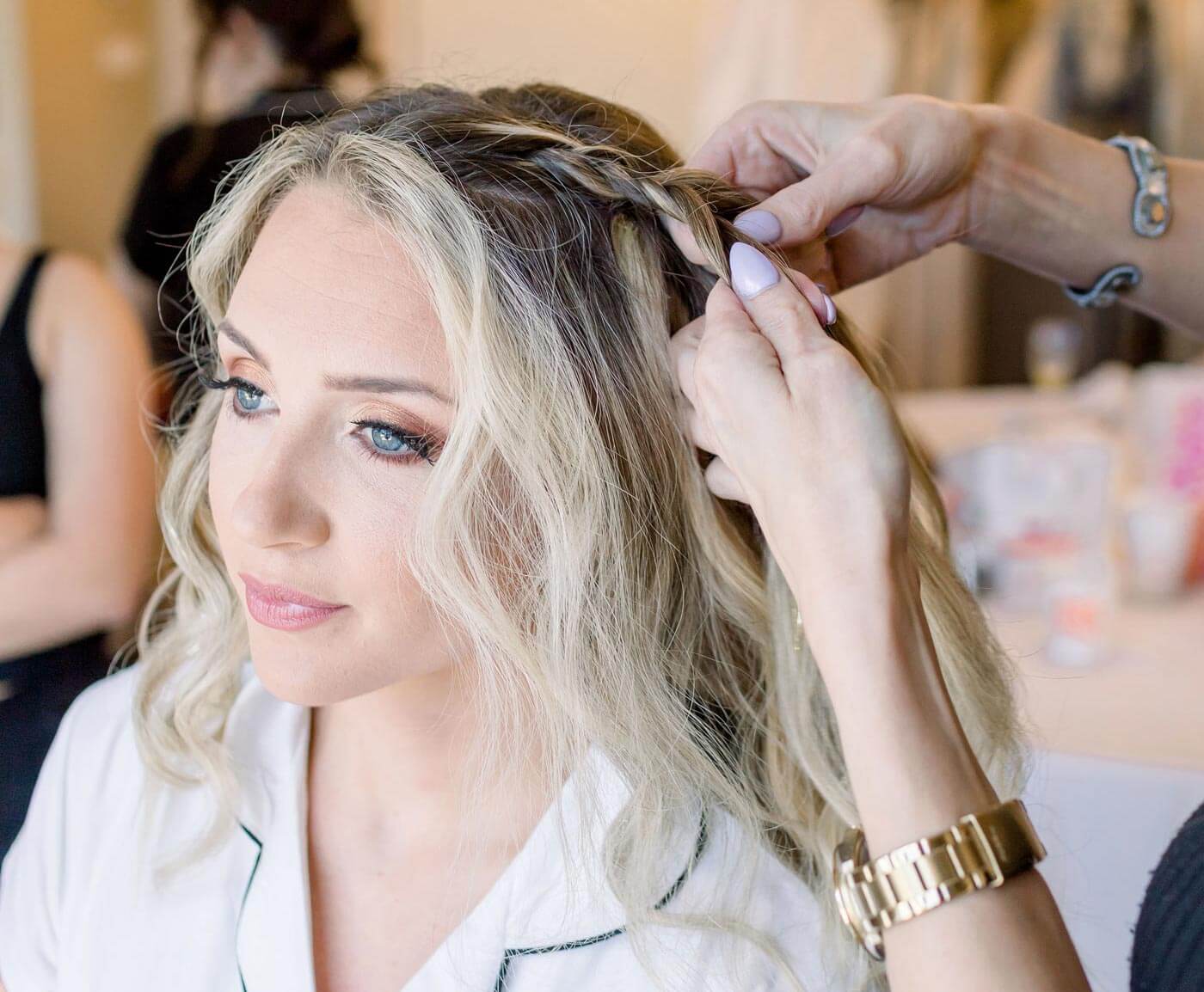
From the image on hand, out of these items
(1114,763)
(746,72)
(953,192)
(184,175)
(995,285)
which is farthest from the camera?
(995,285)

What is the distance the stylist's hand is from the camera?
0.87 meters

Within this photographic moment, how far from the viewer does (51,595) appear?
1.43 meters

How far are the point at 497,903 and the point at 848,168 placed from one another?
2.01 feet

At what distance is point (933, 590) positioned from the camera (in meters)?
0.90

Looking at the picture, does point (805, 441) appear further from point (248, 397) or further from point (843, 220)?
point (248, 397)

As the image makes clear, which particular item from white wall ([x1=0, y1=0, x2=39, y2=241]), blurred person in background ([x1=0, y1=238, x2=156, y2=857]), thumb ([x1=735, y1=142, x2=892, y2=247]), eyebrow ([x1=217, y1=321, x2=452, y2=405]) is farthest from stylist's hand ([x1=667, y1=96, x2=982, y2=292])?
white wall ([x1=0, y1=0, x2=39, y2=241])

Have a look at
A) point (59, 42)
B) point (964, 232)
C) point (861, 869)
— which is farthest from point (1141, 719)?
point (59, 42)

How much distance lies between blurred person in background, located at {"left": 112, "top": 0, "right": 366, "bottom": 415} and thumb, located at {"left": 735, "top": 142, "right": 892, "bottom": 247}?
3.78 feet

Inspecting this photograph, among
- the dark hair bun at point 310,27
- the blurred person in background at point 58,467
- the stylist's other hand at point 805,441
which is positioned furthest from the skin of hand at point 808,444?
the dark hair bun at point 310,27

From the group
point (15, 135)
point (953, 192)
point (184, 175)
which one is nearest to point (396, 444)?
point (953, 192)

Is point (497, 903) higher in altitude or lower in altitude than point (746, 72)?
lower

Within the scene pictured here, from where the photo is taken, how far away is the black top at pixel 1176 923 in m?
0.66

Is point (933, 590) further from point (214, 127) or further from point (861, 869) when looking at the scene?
point (214, 127)

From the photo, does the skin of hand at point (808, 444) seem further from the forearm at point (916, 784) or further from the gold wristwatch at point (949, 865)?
the gold wristwatch at point (949, 865)
